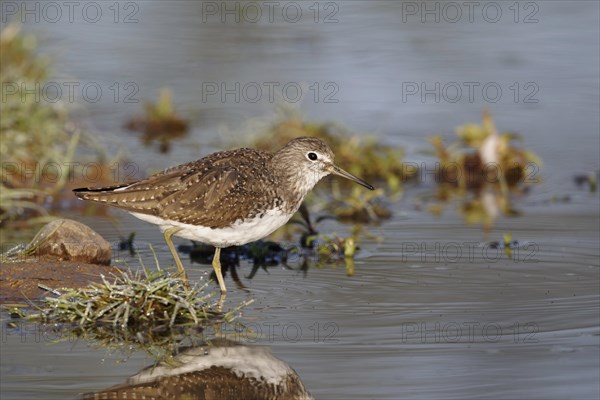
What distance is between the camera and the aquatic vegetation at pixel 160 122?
1572 cm

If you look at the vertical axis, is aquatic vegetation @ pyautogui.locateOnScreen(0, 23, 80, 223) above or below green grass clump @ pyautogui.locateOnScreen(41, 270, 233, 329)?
above

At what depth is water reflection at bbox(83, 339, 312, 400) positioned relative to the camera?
7.08m

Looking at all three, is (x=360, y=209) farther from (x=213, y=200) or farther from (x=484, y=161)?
(x=213, y=200)

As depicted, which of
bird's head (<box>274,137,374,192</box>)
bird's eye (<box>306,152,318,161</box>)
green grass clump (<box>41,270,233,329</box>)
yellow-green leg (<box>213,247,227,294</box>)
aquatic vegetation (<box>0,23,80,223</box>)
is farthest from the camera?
aquatic vegetation (<box>0,23,80,223</box>)

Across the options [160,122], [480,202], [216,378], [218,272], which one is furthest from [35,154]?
[216,378]

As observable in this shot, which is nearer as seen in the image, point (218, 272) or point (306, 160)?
point (218, 272)

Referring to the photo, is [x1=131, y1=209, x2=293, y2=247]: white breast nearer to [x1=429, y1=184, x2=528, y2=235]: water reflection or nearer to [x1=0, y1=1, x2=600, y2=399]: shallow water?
[x1=0, y1=1, x2=600, y2=399]: shallow water

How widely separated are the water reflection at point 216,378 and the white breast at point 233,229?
1.71m

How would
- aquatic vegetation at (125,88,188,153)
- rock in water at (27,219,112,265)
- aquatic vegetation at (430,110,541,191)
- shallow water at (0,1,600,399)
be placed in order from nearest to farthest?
shallow water at (0,1,600,399) → rock in water at (27,219,112,265) → aquatic vegetation at (430,110,541,191) → aquatic vegetation at (125,88,188,153)

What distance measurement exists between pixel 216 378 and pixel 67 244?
294cm

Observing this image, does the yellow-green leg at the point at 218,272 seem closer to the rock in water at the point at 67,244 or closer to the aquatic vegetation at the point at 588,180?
the rock in water at the point at 67,244

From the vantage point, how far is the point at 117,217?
41.5 ft

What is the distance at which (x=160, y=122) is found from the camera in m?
15.8

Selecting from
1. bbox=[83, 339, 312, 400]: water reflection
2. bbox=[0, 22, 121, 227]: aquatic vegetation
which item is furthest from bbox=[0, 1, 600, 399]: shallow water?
bbox=[0, 22, 121, 227]: aquatic vegetation
